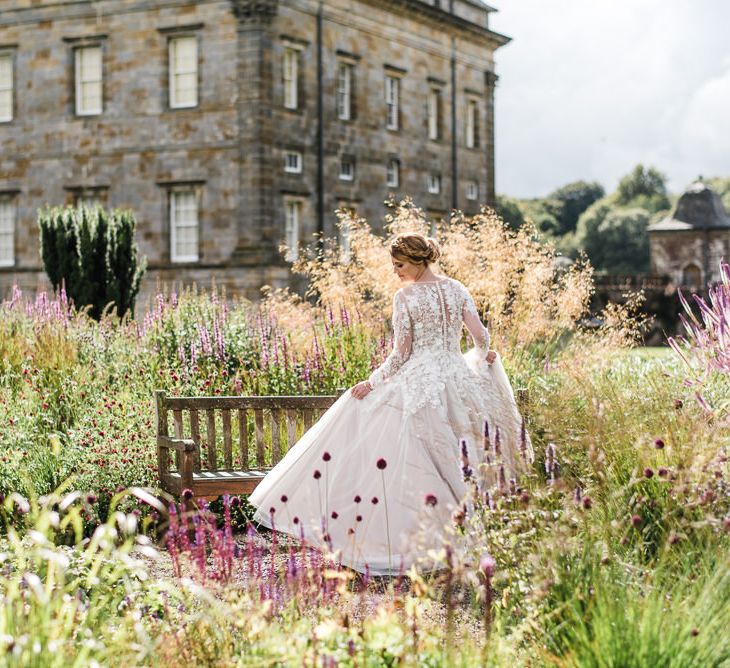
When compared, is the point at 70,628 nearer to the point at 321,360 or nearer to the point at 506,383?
the point at 506,383

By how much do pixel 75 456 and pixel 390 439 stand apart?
8.58 feet

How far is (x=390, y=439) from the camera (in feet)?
24.5

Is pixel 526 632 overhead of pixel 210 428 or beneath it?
beneath

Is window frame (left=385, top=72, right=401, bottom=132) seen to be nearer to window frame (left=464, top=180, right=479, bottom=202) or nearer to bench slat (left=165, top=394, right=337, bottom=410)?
window frame (left=464, top=180, right=479, bottom=202)

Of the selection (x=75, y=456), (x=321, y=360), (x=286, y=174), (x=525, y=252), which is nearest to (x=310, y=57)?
(x=286, y=174)

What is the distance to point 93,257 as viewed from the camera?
24.2m

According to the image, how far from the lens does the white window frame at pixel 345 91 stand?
3269 cm

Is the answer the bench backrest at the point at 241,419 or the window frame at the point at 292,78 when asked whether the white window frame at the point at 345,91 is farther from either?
the bench backrest at the point at 241,419

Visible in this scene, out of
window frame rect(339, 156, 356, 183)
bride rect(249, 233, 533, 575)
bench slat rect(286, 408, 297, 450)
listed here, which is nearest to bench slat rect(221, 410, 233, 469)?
bench slat rect(286, 408, 297, 450)

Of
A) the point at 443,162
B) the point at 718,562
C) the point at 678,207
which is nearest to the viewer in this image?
the point at 718,562

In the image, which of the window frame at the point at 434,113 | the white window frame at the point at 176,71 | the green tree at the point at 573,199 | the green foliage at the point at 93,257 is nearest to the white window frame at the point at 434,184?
the window frame at the point at 434,113

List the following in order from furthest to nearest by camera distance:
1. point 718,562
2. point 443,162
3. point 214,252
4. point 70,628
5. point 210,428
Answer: point 443,162 → point 214,252 → point 210,428 → point 718,562 → point 70,628

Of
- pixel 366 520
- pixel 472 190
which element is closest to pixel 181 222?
pixel 472 190

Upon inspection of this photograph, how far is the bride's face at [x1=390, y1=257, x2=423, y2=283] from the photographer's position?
7672mm
